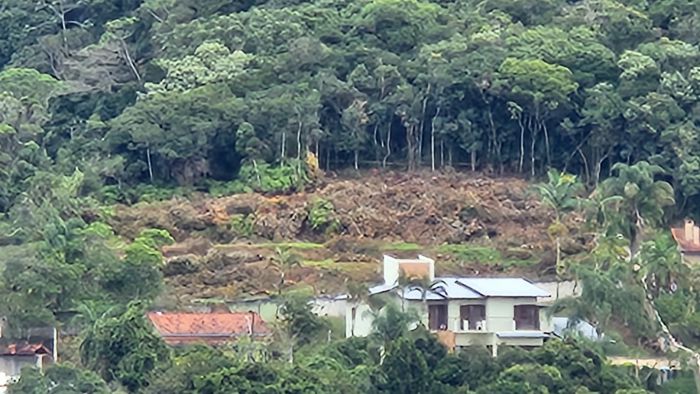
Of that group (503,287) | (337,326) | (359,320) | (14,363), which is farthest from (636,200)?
(14,363)

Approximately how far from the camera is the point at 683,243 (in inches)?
2212

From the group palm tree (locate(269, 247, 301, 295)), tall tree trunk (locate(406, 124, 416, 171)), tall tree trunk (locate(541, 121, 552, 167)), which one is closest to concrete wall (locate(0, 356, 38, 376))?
palm tree (locate(269, 247, 301, 295))

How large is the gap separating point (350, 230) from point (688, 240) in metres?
7.13

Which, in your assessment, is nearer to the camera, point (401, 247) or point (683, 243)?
point (683, 243)

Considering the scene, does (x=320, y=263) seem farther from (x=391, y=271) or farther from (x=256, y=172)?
(x=256, y=172)

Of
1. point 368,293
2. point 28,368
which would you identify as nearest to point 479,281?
point 368,293

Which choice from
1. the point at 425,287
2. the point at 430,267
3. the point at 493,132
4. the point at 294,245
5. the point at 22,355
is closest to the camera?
the point at 22,355

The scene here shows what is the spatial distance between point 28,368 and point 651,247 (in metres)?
12.3

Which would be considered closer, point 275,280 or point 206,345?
point 206,345

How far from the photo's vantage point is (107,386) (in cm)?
4609

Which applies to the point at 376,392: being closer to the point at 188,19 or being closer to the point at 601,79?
the point at 601,79

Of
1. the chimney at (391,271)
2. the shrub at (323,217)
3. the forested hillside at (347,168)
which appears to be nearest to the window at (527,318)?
the forested hillside at (347,168)

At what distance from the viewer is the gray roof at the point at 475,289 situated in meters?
50.7

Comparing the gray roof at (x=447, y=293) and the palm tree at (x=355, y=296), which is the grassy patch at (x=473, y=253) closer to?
the gray roof at (x=447, y=293)
